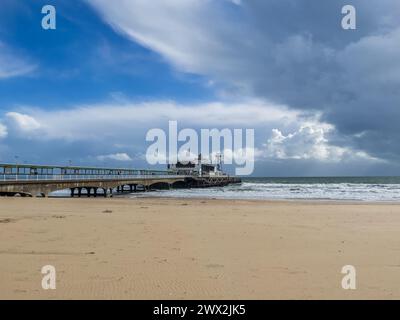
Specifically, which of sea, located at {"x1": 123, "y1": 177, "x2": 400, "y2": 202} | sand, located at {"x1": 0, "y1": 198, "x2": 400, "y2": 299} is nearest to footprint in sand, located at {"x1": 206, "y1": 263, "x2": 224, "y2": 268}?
sand, located at {"x1": 0, "y1": 198, "x2": 400, "y2": 299}

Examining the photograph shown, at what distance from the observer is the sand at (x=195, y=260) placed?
532 centimetres

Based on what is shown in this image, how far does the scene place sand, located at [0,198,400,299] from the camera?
532 centimetres

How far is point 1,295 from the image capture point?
16.4 ft

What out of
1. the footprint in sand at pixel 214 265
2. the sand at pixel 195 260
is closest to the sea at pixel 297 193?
the sand at pixel 195 260

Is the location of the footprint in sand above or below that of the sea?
above

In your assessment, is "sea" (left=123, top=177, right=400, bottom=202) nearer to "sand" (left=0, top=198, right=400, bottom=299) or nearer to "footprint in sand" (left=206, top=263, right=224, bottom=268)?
"sand" (left=0, top=198, right=400, bottom=299)

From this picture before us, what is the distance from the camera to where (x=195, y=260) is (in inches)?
281

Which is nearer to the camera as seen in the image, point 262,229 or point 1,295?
point 1,295

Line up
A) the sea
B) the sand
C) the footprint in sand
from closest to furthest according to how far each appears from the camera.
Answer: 1. the sand
2. the footprint in sand
3. the sea

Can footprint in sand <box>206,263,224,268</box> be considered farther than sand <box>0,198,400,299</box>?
Yes

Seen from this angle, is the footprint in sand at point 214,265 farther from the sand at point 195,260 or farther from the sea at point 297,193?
the sea at point 297,193
